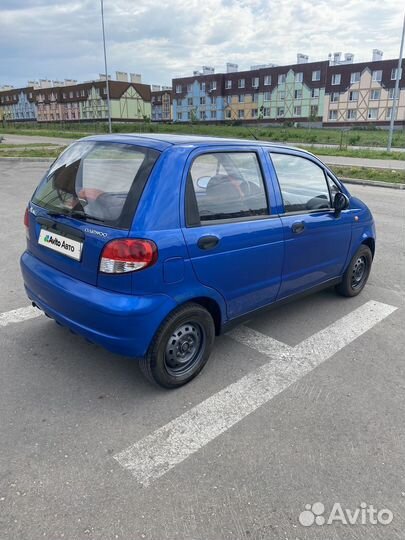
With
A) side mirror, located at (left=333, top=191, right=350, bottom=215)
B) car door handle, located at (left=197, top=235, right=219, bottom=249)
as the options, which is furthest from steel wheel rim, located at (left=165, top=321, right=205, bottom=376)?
side mirror, located at (left=333, top=191, right=350, bottom=215)

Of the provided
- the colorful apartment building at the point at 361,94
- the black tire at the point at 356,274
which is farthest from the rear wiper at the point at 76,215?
the colorful apartment building at the point at 361,94

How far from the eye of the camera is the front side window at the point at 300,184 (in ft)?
12.0

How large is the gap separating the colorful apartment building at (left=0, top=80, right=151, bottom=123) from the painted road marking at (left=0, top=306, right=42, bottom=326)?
7999cm

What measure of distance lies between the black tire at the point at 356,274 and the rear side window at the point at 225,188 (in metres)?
1.68

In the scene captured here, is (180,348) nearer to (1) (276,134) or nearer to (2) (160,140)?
(2) (160,140)

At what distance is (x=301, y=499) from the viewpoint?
2205 mm

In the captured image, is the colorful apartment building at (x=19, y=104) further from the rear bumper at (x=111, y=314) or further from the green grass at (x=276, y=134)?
the rear bumper at (x=111, y=314)

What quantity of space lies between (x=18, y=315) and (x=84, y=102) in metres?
93.9

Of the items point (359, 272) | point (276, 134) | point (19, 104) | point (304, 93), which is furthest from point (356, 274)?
point (19, 104)

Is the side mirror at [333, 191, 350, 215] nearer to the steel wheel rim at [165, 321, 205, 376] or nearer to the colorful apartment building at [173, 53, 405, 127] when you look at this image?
the steel wheel rim at [165, 321, 205, 376]

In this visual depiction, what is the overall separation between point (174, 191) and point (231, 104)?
262 ft

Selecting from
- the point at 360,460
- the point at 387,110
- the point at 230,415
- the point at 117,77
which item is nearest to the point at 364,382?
the point at 360,460

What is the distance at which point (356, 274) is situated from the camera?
4.86 metres

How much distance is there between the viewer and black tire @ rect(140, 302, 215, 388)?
2877 millimetres
